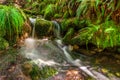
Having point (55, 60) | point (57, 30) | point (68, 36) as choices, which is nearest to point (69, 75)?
point (55, 60)

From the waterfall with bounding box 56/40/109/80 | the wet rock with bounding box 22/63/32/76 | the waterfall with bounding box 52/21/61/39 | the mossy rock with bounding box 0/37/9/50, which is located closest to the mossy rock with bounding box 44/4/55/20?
the waterfall with bounding box 52/21/61/39

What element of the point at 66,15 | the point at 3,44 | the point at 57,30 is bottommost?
the point at 3,44

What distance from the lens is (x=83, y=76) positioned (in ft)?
14.3

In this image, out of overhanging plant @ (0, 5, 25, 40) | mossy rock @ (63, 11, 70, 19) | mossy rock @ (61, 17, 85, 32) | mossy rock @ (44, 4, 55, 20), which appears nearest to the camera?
Answer: overhanging plant @ (0, 5, 25, 40)

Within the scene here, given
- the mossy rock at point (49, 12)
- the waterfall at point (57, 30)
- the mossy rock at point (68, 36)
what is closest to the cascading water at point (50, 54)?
the waterfall at point (57, 30)

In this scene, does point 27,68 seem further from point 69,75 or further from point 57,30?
point 57,30

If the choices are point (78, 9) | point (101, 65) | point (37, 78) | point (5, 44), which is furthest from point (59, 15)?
point (37, 78)

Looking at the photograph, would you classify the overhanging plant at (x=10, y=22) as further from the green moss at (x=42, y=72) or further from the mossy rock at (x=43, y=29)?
the green moss at (x=42, y=72)

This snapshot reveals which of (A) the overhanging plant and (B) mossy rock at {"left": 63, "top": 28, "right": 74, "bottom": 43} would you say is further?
(B) mossy rock at {"left": 63, "top": 28, "right": 74, "bottom": 43}

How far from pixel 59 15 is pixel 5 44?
243cm

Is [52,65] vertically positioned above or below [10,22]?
below

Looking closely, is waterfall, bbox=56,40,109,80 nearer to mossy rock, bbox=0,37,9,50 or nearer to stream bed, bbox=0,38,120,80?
stream bed, bbox=0,38,120,80

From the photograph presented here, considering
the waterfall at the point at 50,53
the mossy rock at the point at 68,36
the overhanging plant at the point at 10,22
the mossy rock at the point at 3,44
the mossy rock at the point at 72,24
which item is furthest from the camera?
the mossy rock at the point at 72,24

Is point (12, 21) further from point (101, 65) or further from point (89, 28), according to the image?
point (101, 65)
